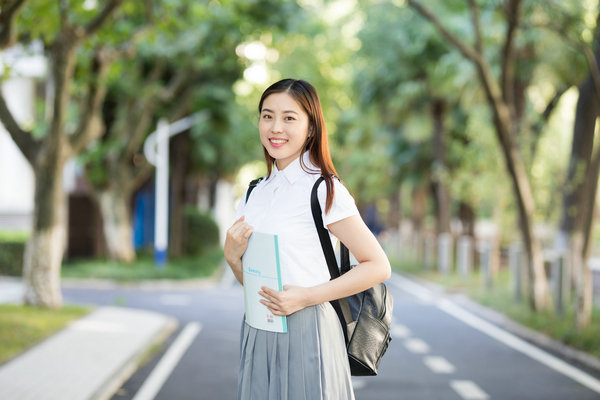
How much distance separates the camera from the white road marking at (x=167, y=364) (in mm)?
7281

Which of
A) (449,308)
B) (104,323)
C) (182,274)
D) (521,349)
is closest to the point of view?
(521,349)

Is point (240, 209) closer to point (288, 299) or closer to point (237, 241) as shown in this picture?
point (237, 241)

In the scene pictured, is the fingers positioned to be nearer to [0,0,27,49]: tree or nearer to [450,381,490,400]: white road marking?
[450,381,490,400]: white road marking

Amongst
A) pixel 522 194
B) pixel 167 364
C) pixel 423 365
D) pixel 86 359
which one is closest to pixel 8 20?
pixel 86 359

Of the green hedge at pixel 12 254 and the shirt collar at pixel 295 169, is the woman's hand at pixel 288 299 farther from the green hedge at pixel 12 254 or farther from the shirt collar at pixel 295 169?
the green hedge at pixel 12 254

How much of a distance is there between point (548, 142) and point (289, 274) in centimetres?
2032

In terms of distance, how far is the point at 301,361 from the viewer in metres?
2.79

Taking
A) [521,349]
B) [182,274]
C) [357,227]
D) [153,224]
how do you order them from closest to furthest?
[357,227], [521,349], [182,274], [153,224]

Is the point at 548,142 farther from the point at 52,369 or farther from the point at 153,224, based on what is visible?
the point at 153,224

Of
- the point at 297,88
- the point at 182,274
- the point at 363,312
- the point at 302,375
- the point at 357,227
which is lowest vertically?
the point at 182,274

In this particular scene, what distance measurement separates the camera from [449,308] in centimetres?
1519

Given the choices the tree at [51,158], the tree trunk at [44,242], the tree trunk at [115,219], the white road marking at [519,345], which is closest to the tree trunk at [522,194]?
the white road marking at [519,345]

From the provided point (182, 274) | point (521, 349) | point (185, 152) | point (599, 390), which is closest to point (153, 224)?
point (185, 152)

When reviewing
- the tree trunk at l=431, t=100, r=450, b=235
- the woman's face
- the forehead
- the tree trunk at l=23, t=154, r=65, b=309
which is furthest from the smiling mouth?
the tree trunk at l=431, t=100, r=450, b=235
